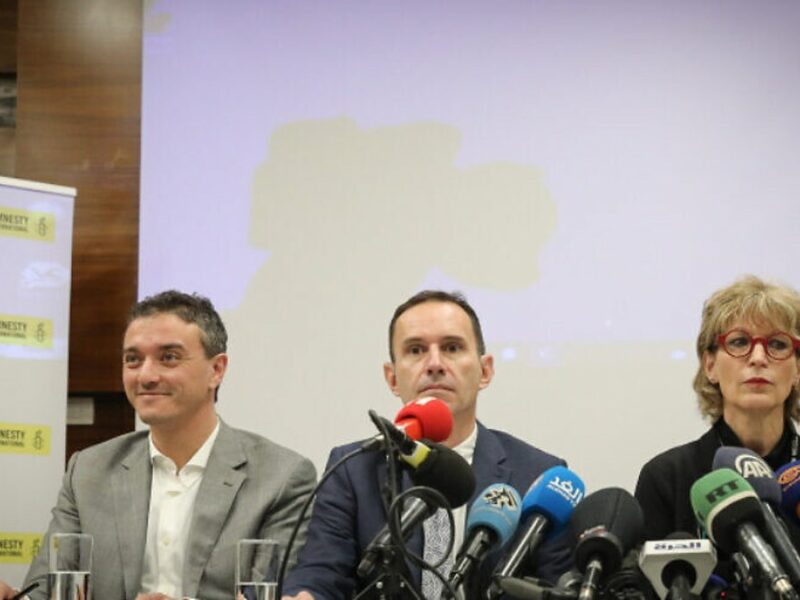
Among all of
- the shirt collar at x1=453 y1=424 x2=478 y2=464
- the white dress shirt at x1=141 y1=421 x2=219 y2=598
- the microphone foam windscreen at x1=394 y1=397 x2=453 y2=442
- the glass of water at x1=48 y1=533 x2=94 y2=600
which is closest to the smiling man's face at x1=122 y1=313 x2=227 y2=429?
the white dress shirt at x1=141 y1=421 x2=219 y2=598

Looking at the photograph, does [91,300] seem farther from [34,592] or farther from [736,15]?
[736,15]

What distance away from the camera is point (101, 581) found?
11.2ft

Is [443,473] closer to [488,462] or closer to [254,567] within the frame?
[254,567]

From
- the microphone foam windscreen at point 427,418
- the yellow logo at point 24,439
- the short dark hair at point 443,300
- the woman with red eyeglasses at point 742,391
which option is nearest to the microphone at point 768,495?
the microphone foam windscreen at point 427,418

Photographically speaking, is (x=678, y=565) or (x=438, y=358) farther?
(x=438, y=358)

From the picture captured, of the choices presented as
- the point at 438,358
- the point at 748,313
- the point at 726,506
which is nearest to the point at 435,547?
the point at 438,358

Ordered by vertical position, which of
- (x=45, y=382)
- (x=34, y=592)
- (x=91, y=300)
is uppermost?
(x=91, y=300)

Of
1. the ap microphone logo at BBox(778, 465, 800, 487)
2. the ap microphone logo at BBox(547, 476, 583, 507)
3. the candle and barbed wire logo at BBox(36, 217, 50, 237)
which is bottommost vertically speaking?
the ap microphone logo at BBox(547, 476, 583, 507)

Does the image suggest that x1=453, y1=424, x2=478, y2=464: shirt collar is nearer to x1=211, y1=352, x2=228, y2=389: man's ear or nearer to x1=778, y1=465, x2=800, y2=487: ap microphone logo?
x1=211, y1=352, x2=228, y2=389: man's ear

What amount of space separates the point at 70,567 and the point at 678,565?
1278mm

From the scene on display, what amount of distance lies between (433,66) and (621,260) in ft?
3.55

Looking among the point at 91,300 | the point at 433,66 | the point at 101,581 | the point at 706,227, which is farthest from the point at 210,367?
the point at 706,227

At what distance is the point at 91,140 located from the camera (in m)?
4.91

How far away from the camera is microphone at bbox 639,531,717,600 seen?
2.03 metres
